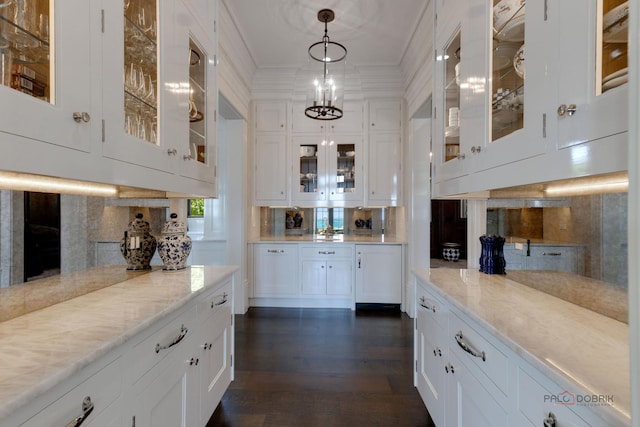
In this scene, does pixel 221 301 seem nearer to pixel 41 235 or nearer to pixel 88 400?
pixel 41 235

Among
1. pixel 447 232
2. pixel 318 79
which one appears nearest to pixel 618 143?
pixel 318 79

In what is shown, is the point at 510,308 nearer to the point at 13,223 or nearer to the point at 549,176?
the point at 549,176

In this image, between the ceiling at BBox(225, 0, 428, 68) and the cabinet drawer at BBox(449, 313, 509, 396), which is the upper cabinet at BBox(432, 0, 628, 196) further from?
the ceiling at BBox(225, 0, 428, 68)

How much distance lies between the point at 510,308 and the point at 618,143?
0.78 m

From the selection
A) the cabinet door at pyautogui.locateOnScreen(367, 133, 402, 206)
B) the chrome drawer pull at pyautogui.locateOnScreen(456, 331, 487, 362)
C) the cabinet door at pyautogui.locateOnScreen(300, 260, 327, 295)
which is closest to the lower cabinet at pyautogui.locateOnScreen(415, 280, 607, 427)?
the chrome drawer pull at pyautogui.locateOnScreen(456, 331, 487, 362)

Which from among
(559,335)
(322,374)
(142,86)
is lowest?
(322,374)

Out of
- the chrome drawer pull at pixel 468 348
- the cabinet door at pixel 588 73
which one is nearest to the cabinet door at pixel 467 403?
the chrome drawer pull at pixel 468 348

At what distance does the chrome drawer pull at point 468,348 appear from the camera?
3.80 ft

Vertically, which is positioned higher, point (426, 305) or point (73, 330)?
point (73, 330)

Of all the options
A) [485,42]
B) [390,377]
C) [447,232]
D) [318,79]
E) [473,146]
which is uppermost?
[318,79]

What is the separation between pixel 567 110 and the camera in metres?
0.88

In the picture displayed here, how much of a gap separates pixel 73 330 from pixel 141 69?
110 centimetres

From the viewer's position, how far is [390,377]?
248 centimetres

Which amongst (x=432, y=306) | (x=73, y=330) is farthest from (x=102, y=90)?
(x=432, y=306)
